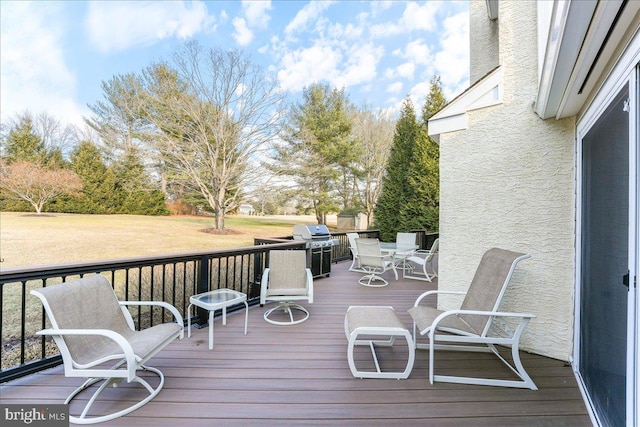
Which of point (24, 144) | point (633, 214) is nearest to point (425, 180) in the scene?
point (633, 214)

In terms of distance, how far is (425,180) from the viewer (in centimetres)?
1181

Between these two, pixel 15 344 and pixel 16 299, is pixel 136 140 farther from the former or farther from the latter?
pixel 15 344

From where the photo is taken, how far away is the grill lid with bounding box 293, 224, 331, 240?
19.8 feet

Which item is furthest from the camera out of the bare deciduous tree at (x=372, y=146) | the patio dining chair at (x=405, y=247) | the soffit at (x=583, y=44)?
the bare deciduous tree at (x=372, y=146)

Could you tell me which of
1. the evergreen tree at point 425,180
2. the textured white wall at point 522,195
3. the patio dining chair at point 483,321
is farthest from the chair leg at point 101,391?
the evergreen tree at point 425,180

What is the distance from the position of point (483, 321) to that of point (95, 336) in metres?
3.17

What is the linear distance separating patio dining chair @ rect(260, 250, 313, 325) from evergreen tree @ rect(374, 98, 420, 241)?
30.9 feet

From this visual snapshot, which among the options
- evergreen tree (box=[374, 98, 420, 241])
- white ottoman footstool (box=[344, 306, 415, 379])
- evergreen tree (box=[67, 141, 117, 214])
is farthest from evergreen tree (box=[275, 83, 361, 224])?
white ottoman footstool (box=[344, 306, 415, 379])

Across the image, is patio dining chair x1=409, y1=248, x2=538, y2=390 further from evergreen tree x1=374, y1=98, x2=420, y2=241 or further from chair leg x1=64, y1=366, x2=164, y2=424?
evergreen tree x1=374, y1=98, x2=420, y2=241

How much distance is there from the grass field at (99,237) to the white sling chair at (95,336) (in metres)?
7.47

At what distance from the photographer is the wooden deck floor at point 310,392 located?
183 centimetres

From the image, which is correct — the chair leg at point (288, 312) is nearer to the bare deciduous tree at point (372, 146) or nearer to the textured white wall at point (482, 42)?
the textured white wall at point (482, 42)

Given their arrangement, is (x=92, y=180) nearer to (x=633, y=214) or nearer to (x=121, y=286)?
(x=121, y=286)

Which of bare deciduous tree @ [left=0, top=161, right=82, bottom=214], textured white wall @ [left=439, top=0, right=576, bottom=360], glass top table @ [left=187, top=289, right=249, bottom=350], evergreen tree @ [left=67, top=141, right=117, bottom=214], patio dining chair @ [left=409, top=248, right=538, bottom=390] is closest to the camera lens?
patio dining chair @ [left=409, top=248, right=538, bottom=390]
